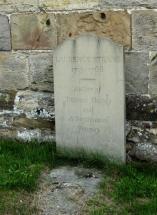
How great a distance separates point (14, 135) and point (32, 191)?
1169 mm

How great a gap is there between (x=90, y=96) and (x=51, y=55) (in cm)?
63

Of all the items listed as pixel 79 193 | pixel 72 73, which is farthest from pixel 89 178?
pixel 72 73

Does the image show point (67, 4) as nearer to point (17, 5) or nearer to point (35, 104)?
point (17, 5)

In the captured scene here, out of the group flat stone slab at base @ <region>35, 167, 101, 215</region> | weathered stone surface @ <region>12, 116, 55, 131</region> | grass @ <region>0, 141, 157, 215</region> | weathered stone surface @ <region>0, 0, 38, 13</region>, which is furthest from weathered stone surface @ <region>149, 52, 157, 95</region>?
weathered stone surface @ <region>0, 0, 38, 13</region>

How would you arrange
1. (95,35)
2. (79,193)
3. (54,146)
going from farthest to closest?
(54,146) → (95,35) → (79,193)

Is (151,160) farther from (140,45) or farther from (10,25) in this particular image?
(10,25)


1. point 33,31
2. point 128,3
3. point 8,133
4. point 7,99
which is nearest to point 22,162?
point 8,133

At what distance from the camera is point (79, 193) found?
4.56 metres

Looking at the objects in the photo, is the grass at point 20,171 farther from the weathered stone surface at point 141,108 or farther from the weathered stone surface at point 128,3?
the weathered stone surface at point 128,3

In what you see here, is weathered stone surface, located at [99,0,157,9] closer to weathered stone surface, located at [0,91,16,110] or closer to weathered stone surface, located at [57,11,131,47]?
weathered stone surface, located at [57,11,131,47]

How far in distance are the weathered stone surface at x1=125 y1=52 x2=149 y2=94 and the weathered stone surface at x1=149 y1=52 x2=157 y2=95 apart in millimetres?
38

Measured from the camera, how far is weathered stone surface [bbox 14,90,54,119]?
5.47 m

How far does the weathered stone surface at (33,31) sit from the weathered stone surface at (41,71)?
0.10 meters

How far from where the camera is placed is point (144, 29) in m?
5.00
